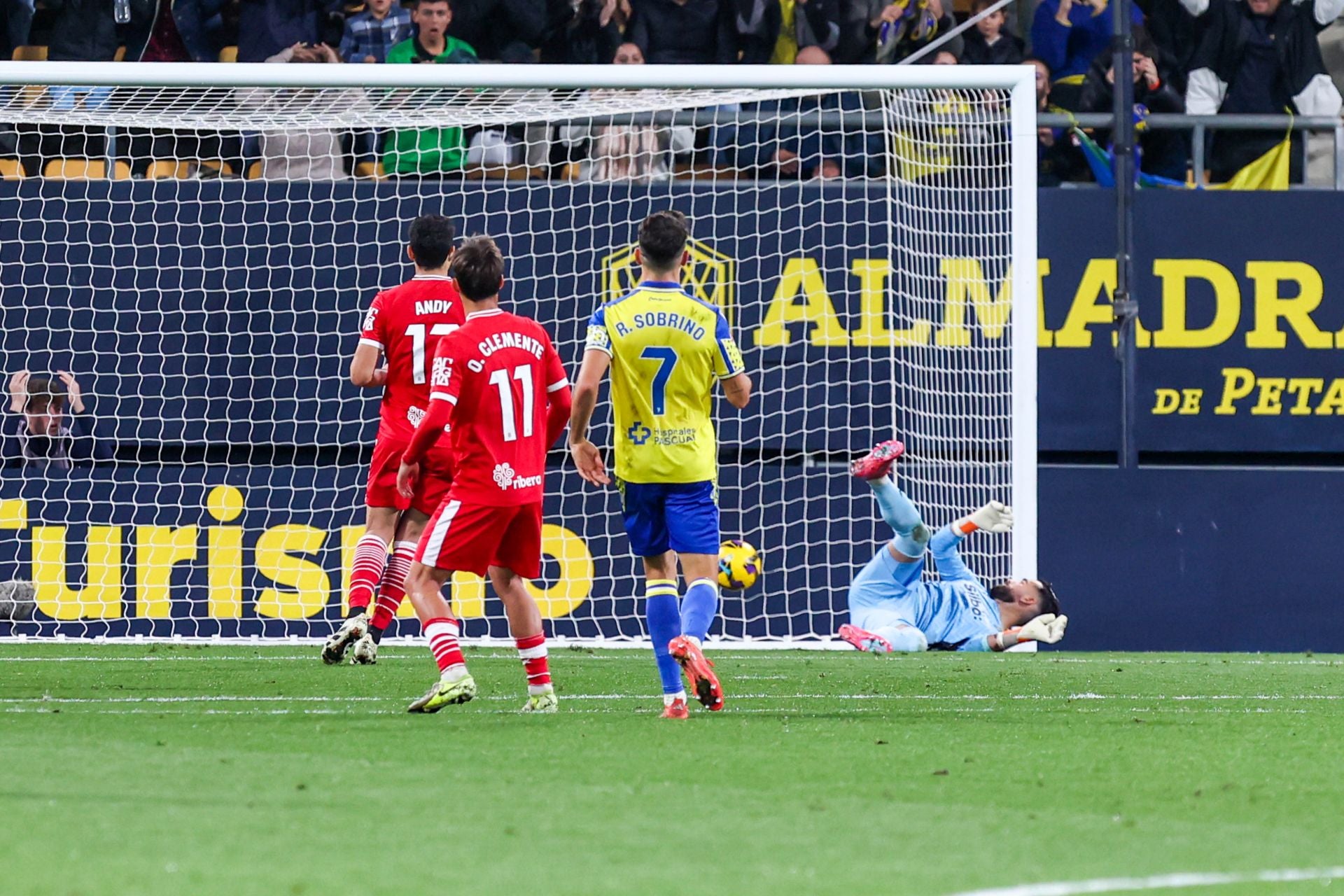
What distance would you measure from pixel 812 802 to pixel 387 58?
9.11 m

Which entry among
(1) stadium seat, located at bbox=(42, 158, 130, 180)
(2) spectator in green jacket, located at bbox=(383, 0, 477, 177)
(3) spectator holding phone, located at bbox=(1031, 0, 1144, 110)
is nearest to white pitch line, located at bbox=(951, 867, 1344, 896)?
(2) spectator in green jacket, located at bbox=(383, 0, 477, 177)

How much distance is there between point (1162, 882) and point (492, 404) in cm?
350

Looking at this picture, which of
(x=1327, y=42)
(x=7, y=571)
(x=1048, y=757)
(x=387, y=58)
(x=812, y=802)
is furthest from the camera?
(x=1327, y=42)

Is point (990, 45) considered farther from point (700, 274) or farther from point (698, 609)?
point (698, 609)

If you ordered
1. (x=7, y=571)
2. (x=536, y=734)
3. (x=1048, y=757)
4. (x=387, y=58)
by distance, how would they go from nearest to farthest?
1. (x=1048, y=757)
2. (x=536, y=734)
3. (x=7, y=571)
4. (x=387, y=58)

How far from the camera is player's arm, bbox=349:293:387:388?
837 centimetres

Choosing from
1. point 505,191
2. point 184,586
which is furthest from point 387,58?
point 184,586

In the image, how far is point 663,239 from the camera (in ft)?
22.0

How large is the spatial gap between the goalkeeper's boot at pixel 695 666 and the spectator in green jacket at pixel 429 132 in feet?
20.1

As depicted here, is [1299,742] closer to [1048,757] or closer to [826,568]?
[1048,757]

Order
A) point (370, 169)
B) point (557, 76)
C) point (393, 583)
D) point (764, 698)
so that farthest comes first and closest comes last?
point (370, 169) → point (557, 76) → point (393, 583) → point (764, 698)

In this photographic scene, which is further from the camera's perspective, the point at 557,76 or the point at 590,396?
the point at 557,76

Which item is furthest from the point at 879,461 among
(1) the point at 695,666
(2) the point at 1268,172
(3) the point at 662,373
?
(2) the point at 1268,172

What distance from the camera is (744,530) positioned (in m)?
12.3
